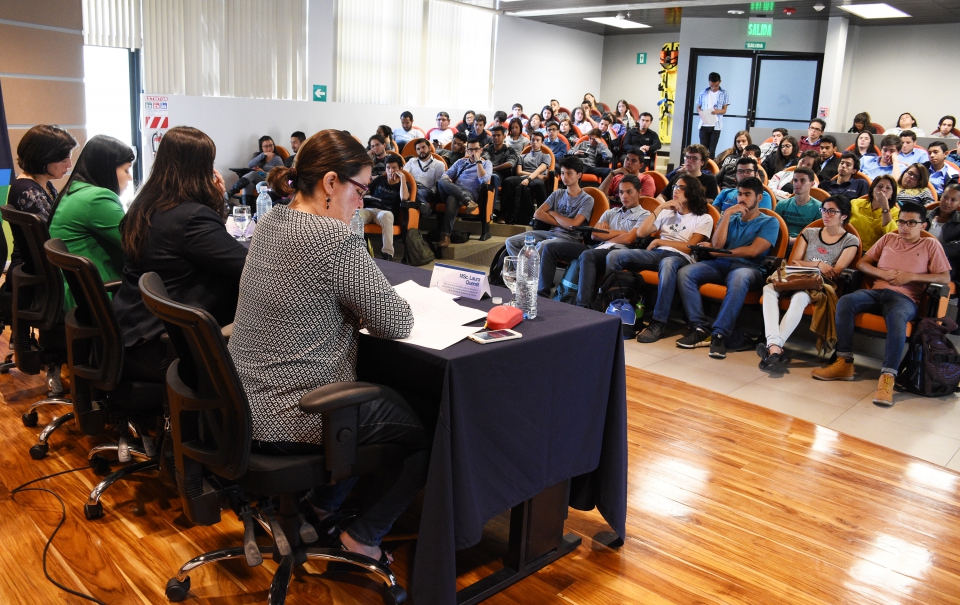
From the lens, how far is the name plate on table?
7.98 feet

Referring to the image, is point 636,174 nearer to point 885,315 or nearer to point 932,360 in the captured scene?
point 885,315

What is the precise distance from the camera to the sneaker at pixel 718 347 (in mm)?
4738

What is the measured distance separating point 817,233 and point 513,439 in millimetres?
3503

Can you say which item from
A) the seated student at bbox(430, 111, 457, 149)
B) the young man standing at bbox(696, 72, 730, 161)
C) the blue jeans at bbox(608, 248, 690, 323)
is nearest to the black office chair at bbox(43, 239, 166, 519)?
the blue jeans at bbox(608, 248, 690, 323)

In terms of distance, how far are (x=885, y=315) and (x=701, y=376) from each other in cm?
106

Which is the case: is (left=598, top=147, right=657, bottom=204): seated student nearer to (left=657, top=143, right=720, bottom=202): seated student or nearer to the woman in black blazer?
Result: (left=657, top=143, right=720, bottom=202): seated student

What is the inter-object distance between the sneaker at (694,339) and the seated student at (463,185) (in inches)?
125

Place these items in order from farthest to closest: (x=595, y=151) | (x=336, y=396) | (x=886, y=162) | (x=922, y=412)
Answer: (x=595, y=151) → (x=886, y=162) → (x=922, y=412) → (x=336, y=396)

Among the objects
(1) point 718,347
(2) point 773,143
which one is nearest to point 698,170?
(1) point 718,347

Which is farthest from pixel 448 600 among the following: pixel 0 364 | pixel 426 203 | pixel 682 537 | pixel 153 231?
pixel 426 203

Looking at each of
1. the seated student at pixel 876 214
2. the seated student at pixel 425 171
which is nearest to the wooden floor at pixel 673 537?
the seated student at pixel 876 214

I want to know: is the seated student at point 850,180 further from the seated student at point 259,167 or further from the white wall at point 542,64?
the white wall at point 542,64

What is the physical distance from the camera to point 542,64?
15.4m

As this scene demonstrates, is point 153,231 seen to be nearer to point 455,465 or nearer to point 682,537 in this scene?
point 455,465
